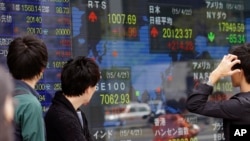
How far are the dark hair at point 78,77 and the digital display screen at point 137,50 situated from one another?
762 mm

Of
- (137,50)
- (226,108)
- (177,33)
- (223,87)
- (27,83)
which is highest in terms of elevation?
(177,33)

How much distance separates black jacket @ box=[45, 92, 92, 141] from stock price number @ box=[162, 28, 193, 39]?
1782 mm

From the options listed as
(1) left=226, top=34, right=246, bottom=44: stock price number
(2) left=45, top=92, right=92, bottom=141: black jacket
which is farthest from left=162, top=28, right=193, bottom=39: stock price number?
(2) left=45, top=92, right=92, bottom=141: black jacket

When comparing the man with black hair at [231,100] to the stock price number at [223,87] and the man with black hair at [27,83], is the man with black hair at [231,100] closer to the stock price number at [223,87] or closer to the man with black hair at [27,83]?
the man with black hair at [27,83]

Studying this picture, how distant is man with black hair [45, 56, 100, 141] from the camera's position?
290cm

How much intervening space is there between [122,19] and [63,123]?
64.6 inches

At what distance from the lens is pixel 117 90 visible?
168 inches

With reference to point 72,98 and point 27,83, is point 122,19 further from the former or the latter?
point 27,83

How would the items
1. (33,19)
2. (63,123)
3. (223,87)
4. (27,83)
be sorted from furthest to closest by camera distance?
(223,87) → (33,19) → (63,123) → (27,83)

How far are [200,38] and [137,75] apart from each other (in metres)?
0.85

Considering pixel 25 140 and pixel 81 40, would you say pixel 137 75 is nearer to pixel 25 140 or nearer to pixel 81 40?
pixel 81 40

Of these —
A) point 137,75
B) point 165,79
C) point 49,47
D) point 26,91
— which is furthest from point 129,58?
point 26,91

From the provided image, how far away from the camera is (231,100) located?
2947 millimetres

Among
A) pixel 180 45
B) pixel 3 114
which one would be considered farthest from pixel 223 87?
pixel 3 114
